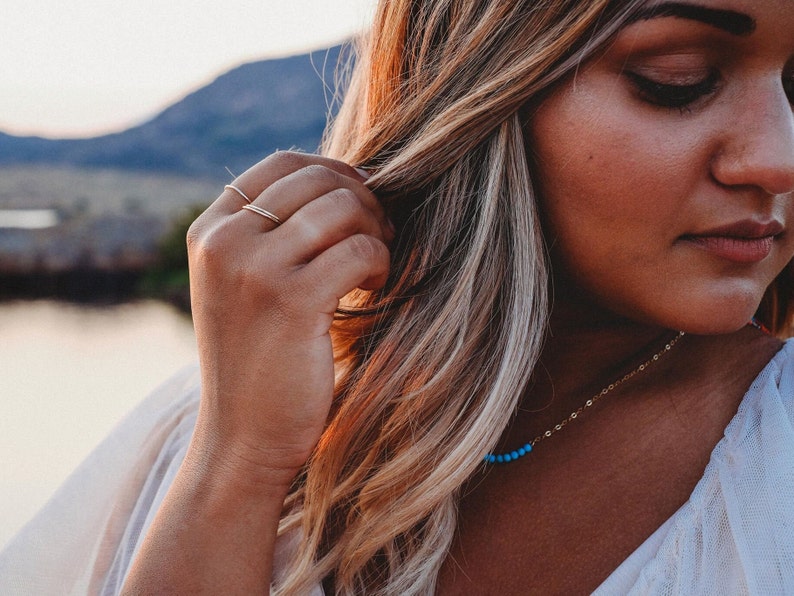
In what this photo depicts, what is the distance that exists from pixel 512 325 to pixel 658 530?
431 millimetres

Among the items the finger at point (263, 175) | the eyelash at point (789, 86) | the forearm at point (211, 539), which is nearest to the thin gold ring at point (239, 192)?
the finger at point (263, 175)

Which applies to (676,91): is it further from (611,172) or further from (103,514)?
(103,514)

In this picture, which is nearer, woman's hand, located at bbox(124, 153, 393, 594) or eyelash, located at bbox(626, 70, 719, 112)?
eyelash, located at bbox(626, 70, 719, 112)

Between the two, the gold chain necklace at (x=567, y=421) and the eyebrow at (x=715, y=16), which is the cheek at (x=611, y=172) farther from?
the gold chain necklace at (x=567, y=421)

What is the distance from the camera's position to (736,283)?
4.14ft

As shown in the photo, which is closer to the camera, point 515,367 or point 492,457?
point 515,367

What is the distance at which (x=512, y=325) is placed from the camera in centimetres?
139

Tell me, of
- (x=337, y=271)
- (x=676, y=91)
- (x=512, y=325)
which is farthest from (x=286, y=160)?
(x=676, y=91)

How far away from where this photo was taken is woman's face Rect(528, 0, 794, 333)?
116cm

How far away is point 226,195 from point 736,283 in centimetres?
91

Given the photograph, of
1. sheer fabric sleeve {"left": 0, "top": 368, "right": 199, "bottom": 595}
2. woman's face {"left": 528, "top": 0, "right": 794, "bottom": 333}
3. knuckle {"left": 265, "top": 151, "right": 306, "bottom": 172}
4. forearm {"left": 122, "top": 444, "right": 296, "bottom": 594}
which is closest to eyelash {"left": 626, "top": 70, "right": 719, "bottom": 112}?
woman's face {"left": 528, "top": 0, "right": 794, "bottom": 333}

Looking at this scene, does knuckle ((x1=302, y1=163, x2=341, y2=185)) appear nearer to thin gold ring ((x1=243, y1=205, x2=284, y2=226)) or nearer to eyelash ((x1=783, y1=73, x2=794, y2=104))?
thin gold ring ((x1=243, y1=205, x2=284, y2=226))

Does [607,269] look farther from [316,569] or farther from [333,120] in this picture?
[333,120]

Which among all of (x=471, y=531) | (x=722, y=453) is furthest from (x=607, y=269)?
(x=471, y=531)
